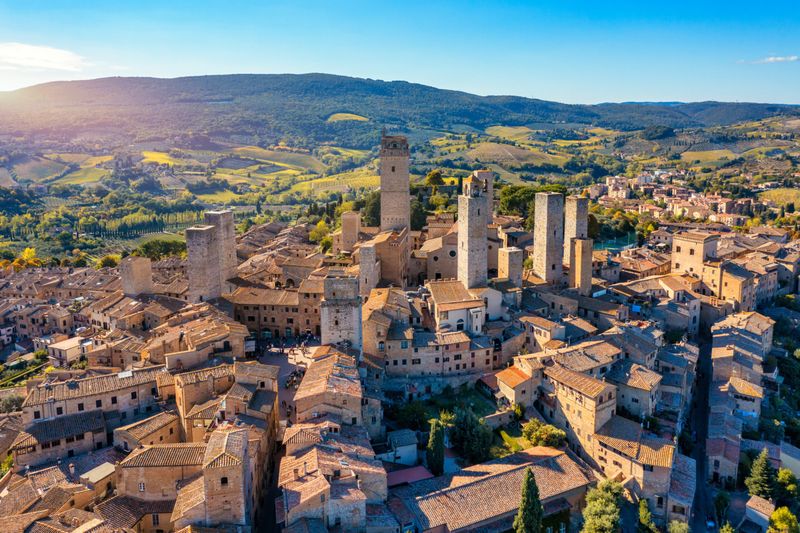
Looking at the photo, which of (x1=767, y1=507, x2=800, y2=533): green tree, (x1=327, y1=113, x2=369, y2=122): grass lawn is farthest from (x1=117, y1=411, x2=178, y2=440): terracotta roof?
(x1=327, y1=113, x2=369, y2=122): grass lawn

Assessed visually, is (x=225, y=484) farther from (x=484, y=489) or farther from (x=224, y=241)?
(x=224, y=241)

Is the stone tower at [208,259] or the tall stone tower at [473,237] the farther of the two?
the stone tower at [208,259]

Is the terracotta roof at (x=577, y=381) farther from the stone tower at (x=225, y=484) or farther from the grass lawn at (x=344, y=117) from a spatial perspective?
the grass lawn at (x=344, y=117)

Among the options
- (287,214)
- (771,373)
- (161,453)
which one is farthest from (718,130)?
(161,453)

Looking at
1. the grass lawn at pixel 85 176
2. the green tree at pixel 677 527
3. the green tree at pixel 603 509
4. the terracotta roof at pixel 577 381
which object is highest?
the grass lawn at pixel 85 176

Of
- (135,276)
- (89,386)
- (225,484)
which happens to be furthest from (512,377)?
(135,276)

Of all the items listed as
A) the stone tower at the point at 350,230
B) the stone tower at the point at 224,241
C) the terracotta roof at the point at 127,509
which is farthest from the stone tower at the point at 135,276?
the terracotta roof at the point at 127,509
